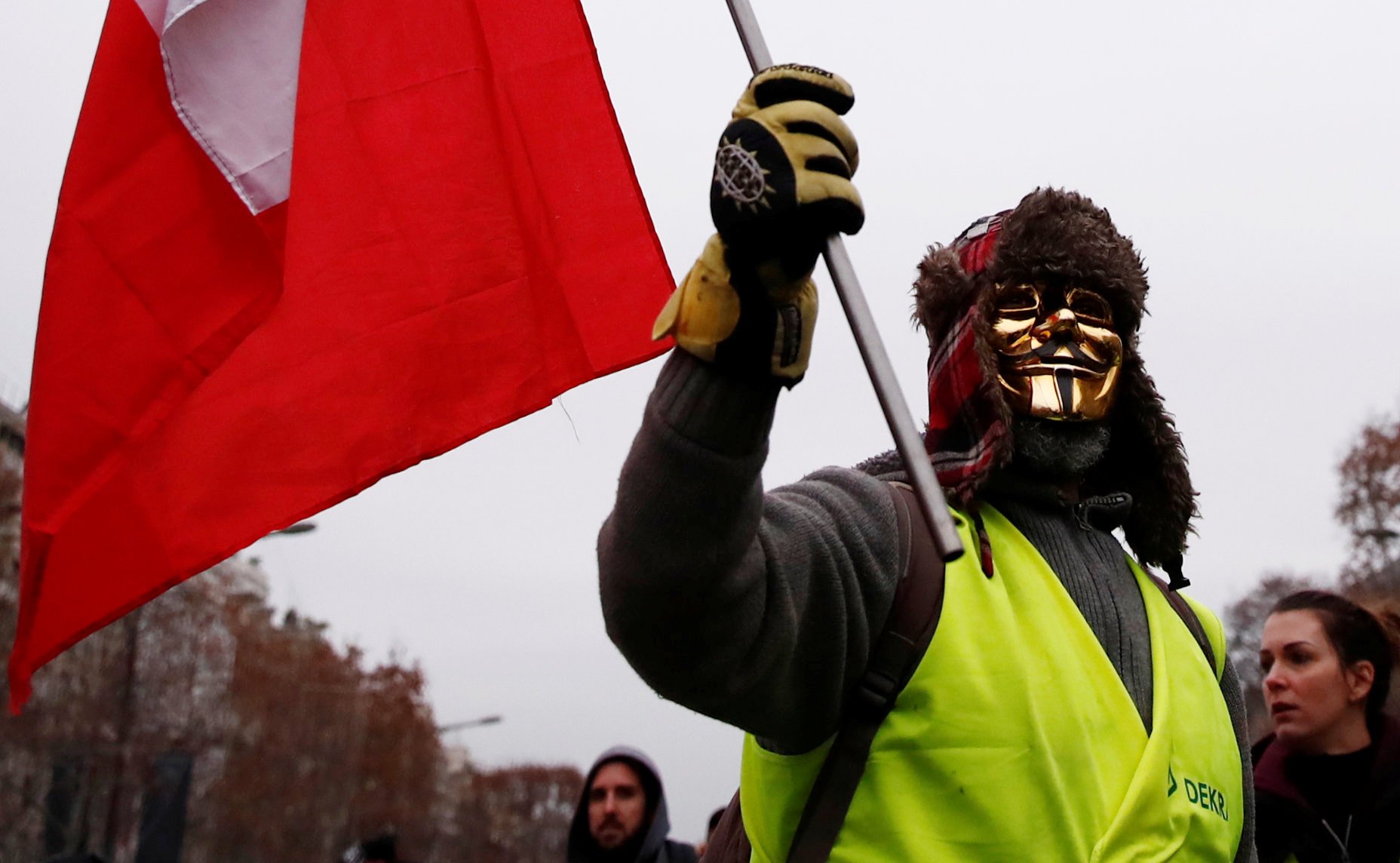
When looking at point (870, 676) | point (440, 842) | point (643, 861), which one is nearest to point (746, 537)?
point (870, 676)

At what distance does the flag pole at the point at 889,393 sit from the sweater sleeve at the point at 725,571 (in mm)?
176

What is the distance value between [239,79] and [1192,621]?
7.73 ft

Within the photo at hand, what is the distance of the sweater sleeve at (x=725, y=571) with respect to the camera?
93.2 inches

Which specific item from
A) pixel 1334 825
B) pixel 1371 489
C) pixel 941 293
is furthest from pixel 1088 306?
pixel 1371 489

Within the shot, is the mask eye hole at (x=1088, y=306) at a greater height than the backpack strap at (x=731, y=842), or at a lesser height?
greater

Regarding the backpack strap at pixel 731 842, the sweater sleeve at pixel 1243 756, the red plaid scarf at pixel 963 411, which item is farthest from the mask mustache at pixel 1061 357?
the backpack strap at pixel 731 842

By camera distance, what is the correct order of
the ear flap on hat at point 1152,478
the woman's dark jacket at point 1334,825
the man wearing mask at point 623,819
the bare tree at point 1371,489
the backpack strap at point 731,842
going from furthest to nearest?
1. the bare tree at point 1371,489
2. the man wearing mask at point 623,819
3. the woman's dark jacket at point 1334,825
4. the ear flap on hat at point 1152,478
5. the backpack strap at point 731,842

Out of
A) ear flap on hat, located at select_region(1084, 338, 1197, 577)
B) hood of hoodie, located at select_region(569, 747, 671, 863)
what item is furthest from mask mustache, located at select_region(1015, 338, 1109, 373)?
hood of hoodie, located at select_region(569, 747, 671, 863)

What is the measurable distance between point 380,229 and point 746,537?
146cm

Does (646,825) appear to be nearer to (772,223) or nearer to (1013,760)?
(1013,760)

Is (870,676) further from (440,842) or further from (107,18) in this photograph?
(440,842)

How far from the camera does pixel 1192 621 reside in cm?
354

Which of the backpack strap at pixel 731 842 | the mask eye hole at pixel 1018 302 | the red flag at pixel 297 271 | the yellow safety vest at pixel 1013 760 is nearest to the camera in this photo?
the yellow safety vest at pixel 1013 760

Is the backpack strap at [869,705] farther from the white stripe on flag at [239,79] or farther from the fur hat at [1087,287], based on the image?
the white stripe on flag at [239,79]
